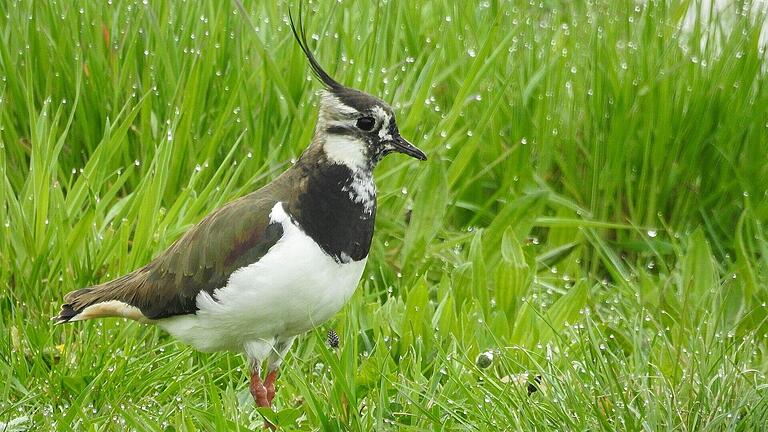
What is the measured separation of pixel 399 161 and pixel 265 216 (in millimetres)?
1392

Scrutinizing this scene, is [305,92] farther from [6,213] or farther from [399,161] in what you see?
[6,213]

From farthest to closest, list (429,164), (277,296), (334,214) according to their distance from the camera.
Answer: (429,164) < (334,214) < (277,296)

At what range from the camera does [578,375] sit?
371cm

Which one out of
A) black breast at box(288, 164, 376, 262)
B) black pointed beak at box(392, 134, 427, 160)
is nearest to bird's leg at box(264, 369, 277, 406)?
black breast at box(288, 164, 376, 262)

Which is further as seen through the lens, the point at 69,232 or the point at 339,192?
the point at 69,232

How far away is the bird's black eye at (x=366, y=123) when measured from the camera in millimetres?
4312

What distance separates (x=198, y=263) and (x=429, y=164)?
52.5 inches

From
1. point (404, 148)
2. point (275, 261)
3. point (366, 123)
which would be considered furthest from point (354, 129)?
point (275, 261)

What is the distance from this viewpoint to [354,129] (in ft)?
14.2

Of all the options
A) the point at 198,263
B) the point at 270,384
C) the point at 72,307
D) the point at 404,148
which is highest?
the point at 404,148

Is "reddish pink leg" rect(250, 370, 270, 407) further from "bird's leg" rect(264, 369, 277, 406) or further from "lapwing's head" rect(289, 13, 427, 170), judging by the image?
"lapwing's head" rect(289, 13, 427, 170)

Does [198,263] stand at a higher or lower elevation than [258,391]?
higher

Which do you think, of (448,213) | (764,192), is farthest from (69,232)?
(764,192)

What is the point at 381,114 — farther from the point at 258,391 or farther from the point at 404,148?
the point at 258,391
